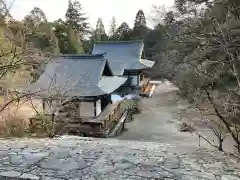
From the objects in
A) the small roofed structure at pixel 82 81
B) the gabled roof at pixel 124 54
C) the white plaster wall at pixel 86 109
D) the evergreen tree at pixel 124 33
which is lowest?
the white plaster wall at pixel 86 109

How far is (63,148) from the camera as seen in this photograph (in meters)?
4.39

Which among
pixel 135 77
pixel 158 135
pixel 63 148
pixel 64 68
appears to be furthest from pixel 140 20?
pixel 63 148

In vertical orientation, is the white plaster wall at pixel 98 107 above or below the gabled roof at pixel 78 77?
below

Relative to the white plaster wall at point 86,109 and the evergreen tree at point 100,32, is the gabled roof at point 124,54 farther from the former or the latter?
the evergreen tree at point 100,32

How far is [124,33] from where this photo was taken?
120ft

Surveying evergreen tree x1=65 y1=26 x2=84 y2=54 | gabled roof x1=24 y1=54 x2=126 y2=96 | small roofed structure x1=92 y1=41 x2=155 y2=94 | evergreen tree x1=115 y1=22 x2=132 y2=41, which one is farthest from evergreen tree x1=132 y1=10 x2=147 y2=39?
gabled roof x1=24 y1=54 x2=126 y2=96

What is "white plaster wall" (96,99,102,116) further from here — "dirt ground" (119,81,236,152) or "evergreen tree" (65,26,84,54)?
"evergreen tree" (65,26,84,54)

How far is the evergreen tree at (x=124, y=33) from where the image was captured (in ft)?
118

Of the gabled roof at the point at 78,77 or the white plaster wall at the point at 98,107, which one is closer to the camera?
the gabled roof at the point at 78,77

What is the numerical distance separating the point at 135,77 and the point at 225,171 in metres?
19.4

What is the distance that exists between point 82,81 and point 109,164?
947cm

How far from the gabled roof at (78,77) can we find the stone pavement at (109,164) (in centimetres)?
752

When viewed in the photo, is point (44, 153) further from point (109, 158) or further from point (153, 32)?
point (153, 32)

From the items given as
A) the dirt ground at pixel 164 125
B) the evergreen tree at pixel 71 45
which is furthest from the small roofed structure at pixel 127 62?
the evergreen tree at pixel 71 45
